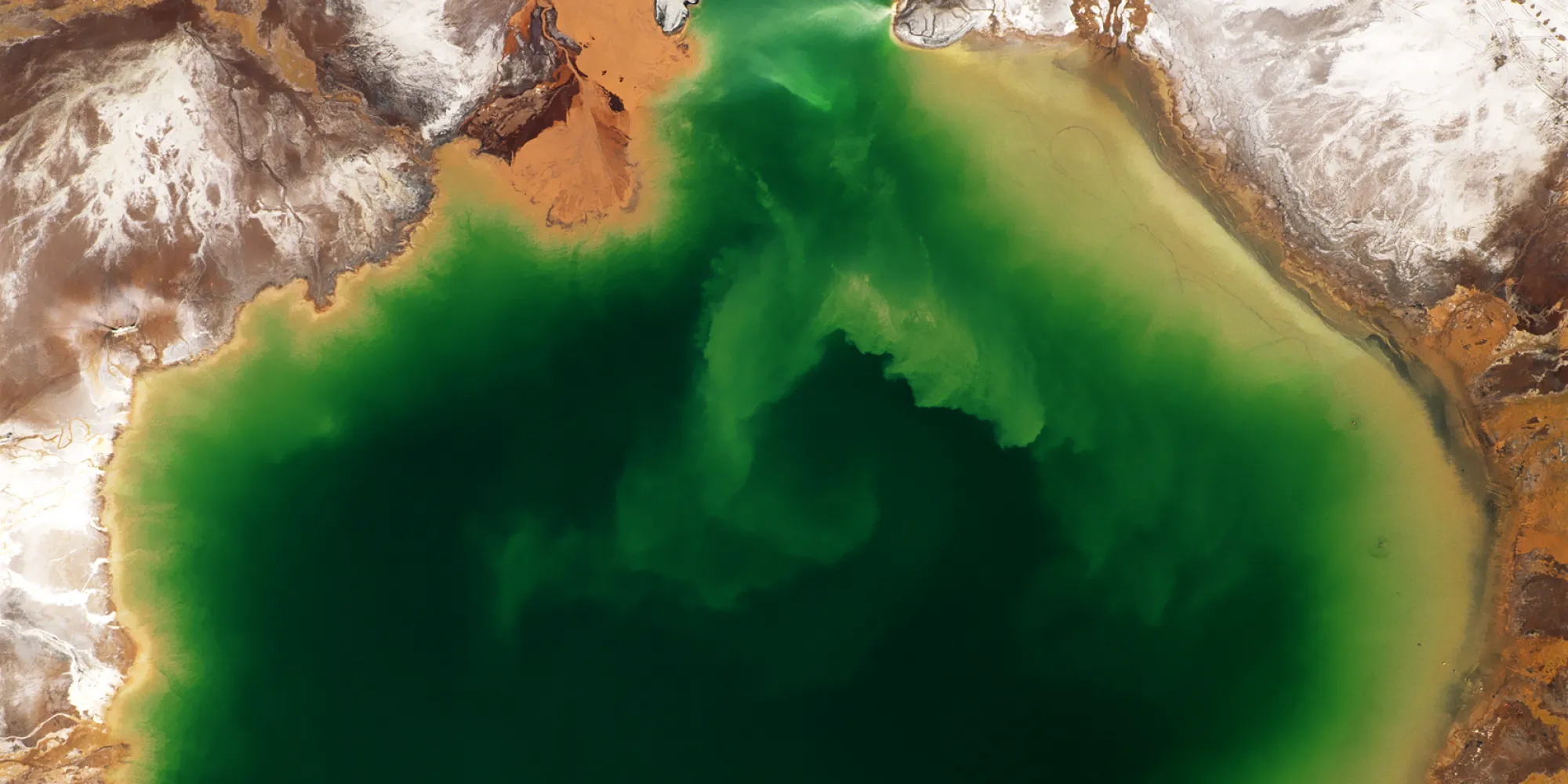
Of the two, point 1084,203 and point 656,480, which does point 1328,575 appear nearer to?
point 1084,203

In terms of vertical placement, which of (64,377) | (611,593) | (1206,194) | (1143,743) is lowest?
(64,377)

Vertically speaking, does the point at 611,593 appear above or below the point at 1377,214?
below

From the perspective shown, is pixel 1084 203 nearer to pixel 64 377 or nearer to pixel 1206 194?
pixel 1206 194

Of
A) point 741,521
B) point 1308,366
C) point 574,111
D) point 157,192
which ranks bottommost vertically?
point 157,192

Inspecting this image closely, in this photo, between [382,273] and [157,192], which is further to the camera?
[382,273]

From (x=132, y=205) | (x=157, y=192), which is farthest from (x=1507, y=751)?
(x=132, y=205)

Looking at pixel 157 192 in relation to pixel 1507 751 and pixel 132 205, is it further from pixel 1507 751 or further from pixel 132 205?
pixel 1507 751

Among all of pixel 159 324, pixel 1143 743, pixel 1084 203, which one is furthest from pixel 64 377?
pixel 1143 743

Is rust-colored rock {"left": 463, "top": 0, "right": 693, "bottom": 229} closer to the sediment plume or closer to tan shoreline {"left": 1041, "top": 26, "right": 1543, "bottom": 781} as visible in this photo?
the sediment plume

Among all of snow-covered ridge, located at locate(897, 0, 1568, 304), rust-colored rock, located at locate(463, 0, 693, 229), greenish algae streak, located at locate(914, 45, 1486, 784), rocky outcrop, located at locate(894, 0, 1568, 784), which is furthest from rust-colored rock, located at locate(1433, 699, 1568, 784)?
rust-colored rock, located at locate(463, 0, 693, 229)

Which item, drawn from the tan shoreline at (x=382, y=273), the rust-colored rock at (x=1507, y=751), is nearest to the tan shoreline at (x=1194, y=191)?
the tan shoreline at (x=382, y=273)
